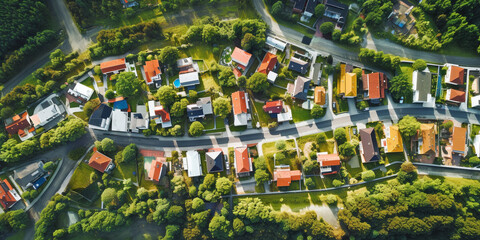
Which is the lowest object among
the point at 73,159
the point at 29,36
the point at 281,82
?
the point at 73,159

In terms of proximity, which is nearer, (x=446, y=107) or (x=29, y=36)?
(x=446, y=107)

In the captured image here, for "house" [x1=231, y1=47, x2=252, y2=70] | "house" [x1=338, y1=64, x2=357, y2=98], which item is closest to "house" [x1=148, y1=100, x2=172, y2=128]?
"house" [x1=231, y1=47, x2=252, y2=70]

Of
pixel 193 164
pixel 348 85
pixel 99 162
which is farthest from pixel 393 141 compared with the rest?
pixel 99 162

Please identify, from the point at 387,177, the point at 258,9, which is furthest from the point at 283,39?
the point at 387,177

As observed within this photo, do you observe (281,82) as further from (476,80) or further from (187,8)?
(476,80)

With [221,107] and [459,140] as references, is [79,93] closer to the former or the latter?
[221,107]

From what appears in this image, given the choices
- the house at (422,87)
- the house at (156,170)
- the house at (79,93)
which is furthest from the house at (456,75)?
the house at (79,93)
